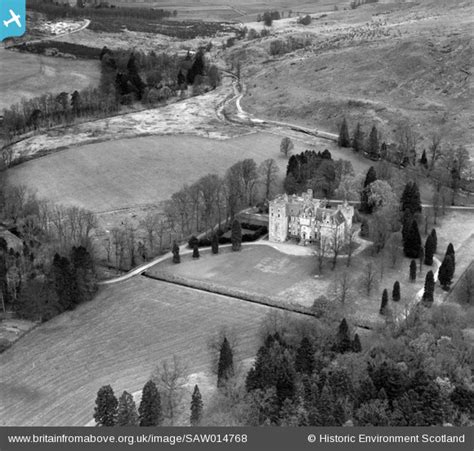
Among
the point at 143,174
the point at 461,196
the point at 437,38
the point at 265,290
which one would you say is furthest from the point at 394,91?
the point at 265,290

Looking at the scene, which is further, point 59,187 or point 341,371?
point 59,187

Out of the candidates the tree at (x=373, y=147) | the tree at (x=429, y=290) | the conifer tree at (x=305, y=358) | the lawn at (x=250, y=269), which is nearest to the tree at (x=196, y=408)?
the conifer tree at (x=305, y=358)

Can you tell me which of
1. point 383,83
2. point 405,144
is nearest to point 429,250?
point 405,144

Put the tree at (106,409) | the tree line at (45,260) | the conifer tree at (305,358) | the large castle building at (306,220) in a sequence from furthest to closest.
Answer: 1. the large castle building at (306,220)
2. the tree line at (45,260)
3. the conifer tree at (305,358)
4. the tree at (106,409)

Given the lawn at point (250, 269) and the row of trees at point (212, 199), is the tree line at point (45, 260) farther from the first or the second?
the row of trees at point (212, 199)

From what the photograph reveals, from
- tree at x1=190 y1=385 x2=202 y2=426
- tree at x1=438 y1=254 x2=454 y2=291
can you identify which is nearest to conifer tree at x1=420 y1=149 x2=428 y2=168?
tree at x1=438 y1=254 x2=454 y2=291

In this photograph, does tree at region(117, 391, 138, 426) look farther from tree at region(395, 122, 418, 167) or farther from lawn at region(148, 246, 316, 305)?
tree at region(395, 122, 418, 167)

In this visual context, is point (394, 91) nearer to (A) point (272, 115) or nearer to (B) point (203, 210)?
(A) point (272, 115)
